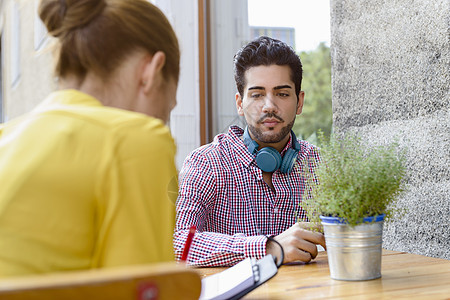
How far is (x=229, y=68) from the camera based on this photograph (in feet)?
13.8

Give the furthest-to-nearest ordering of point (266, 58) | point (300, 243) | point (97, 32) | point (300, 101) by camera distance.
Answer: point (300, 101)
point (266, 58)
point (300, 243)
point (97, 32)

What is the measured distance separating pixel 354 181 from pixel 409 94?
845 millimetres

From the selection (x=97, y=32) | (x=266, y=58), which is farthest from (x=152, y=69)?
(x=266, y=58)

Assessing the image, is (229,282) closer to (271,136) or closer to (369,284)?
(369,284)

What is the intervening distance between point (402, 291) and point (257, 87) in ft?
4.38

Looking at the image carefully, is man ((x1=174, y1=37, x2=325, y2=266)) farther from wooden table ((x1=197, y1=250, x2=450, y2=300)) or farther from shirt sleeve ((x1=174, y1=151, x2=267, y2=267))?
wooden table ((x1=197, y1=250, x2=450, y2=300))

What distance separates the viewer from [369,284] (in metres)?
1.32

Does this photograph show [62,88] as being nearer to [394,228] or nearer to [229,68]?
[394,228]

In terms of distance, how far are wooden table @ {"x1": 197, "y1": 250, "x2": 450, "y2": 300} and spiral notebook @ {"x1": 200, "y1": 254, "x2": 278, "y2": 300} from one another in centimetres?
7

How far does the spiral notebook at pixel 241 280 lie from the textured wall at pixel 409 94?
2.87 feet

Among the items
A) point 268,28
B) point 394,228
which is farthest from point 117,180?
point 268,28

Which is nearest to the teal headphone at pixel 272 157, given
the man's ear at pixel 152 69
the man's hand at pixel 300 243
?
the man's hand at pixel 300 243

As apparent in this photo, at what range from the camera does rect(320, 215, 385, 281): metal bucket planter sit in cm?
131

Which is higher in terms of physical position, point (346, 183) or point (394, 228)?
point (346, 183)
